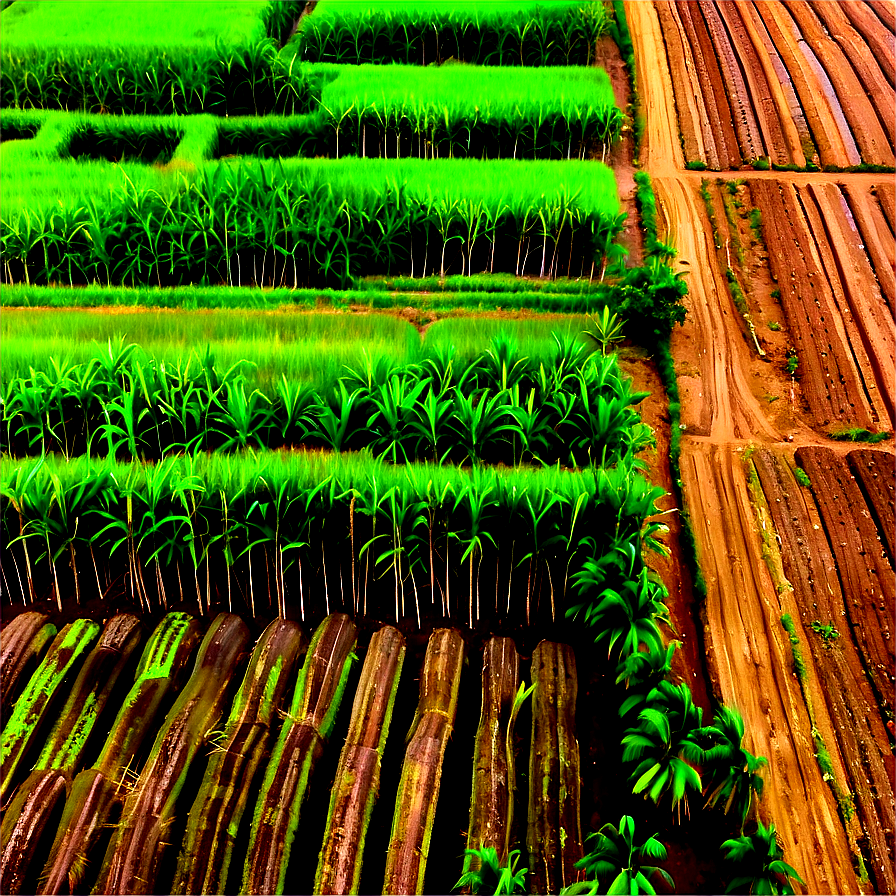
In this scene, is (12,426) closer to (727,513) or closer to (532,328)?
(532,328)

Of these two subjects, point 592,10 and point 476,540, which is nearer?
point 476,540

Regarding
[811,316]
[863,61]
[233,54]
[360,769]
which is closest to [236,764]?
[360,769]

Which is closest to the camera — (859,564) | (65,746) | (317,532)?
(65,746)

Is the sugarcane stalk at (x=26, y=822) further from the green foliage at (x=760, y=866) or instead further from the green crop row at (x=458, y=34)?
the green crop row at (x=458, y=34)

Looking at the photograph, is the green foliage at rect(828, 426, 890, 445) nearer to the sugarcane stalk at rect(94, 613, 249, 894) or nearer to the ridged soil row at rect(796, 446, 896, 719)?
the ridged soil row at rect(796, 446, 896, 719)

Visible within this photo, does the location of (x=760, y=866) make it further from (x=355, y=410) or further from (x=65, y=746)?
(x=355, y=410)

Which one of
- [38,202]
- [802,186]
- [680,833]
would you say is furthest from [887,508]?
[38,202]
